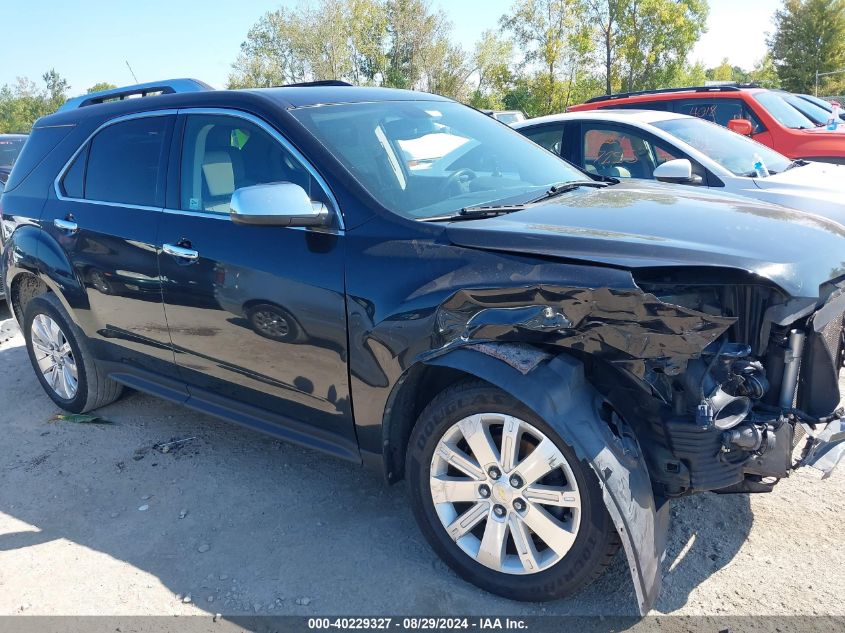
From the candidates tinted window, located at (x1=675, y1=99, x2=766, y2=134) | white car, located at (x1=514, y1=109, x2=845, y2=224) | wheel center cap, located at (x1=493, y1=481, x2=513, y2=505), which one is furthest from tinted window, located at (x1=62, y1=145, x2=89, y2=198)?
tinted window, located at (x1=675, y1=99, x2=766, y2=134)

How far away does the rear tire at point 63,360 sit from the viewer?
455 centimetres

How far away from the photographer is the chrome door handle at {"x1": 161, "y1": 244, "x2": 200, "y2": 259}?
3.46 m

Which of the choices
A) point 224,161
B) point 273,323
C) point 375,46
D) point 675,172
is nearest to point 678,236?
point 273,323

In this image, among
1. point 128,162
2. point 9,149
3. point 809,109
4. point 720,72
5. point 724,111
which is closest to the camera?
point 128,162

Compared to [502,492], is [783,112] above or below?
above

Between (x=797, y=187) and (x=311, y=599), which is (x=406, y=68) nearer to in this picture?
(x=797, y=187)

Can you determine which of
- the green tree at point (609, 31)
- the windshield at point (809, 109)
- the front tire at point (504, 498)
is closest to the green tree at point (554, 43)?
the green tree at point (609, 31)

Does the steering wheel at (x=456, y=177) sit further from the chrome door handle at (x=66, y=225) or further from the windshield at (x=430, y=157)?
the chrome door handle at (x=66, y=225)

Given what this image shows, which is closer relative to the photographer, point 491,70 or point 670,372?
point 670,372

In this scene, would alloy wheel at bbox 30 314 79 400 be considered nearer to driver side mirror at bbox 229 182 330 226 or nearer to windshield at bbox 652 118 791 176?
driver side mirror at bbox 229 182 330 226

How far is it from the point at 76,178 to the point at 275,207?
2.13m

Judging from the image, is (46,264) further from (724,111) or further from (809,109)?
(809,109)

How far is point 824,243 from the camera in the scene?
268 cm

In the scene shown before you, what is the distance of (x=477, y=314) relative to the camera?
2568mm
